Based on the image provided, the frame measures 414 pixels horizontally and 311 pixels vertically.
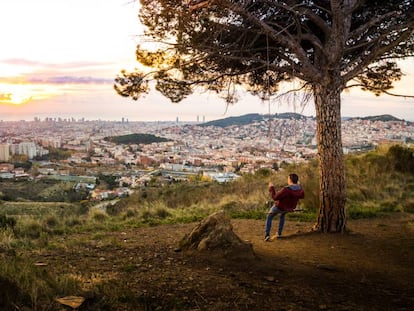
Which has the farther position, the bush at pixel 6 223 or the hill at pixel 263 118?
the bush at pixel 6 223

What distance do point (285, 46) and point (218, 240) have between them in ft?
13.9

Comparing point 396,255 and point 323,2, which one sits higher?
point 323,2

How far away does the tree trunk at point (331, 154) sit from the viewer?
7.49 meters

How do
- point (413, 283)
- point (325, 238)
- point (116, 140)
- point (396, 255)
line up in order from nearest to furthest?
point (413, 283)
point (396, 255)
point (325, 238)
point (116, 140)

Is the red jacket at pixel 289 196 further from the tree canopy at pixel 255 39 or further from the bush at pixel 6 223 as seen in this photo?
the bush at pixel 6 223

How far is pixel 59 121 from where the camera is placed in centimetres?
10794

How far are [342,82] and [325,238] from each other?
3.07 metres

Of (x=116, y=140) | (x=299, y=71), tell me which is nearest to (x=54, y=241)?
(x=299, y=71)

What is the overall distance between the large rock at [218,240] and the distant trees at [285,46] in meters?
2.44

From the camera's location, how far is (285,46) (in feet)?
25.8

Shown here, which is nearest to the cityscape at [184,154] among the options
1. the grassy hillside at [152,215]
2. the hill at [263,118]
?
the hill at [263,118]

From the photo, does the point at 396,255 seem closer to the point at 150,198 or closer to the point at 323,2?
the point at 323,2

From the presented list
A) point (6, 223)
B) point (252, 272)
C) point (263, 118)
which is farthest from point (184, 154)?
point (252, 272)

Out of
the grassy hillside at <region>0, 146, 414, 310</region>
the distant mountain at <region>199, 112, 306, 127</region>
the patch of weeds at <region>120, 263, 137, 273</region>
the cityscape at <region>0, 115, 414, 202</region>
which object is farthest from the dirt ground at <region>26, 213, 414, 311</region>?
the cityscape at <region>0, 115, 414, 202</region>
